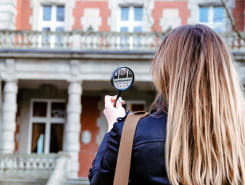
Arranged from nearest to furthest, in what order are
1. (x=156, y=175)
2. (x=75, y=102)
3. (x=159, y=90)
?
(x=156, y=175), (x=159, y=90), (x=75, y=102)

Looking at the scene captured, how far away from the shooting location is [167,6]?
718 inches

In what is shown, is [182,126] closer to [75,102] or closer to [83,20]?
[75,102]

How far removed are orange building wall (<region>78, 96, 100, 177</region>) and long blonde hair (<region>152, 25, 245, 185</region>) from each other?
16423mm

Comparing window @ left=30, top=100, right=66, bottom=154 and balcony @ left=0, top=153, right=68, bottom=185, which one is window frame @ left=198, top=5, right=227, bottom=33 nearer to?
window @ left=30, top=100, right=66, bottom=154

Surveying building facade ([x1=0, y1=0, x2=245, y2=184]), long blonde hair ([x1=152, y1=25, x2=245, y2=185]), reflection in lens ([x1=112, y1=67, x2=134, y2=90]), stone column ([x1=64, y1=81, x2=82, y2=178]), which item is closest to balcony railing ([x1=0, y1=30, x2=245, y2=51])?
building facade ([x1=0, y1=0, x2=245, y2=184])

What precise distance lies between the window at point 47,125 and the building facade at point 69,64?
0.13 ft

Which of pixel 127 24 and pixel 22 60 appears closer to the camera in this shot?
pixel 22 60

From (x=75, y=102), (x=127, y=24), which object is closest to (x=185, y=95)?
(x=75, y=102)

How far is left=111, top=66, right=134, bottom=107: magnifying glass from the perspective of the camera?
2535mm

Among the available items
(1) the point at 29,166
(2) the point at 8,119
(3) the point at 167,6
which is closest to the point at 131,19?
(3) the point at 167,6

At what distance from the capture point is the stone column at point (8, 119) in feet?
50.4

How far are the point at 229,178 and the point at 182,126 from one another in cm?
31

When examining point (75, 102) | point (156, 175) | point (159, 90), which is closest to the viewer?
point (156, 175)

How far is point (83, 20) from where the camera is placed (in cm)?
1839
